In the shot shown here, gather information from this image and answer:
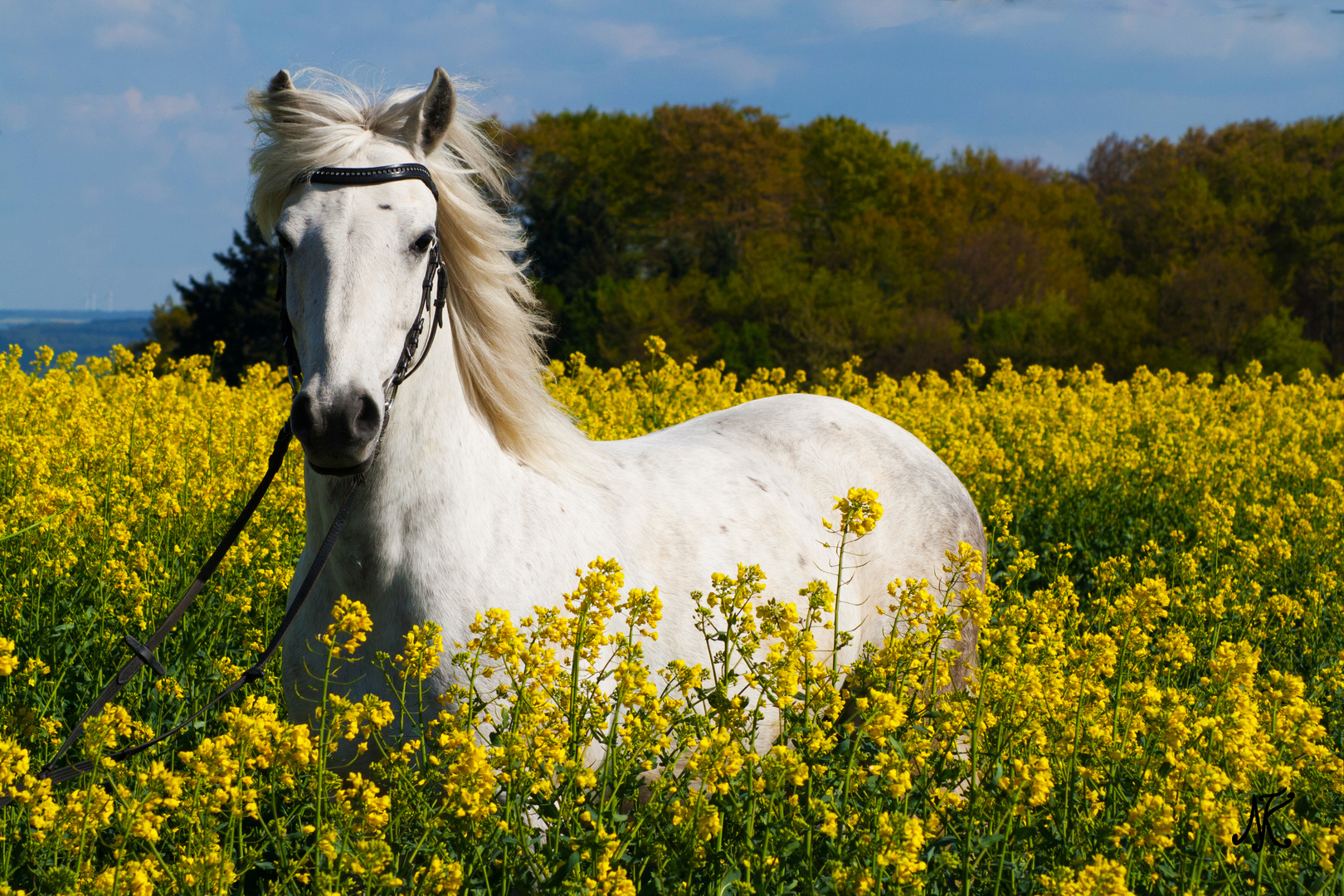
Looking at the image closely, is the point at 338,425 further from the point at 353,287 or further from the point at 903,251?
the point at 903,251

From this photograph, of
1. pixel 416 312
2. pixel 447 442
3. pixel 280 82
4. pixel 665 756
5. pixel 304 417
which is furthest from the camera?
pixel 280 82

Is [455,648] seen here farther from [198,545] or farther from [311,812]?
[198,545]

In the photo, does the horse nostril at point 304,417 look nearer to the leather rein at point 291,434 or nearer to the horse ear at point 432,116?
the leather rein at point 291,434

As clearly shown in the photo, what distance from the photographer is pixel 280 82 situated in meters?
2.80

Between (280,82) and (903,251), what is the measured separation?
40.5 meters

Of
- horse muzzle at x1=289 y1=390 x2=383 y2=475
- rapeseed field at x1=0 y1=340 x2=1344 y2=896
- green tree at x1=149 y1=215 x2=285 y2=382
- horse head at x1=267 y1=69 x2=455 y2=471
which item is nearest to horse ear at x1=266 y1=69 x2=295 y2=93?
horse head at x1=267 y1=69 x2=455 y2=471

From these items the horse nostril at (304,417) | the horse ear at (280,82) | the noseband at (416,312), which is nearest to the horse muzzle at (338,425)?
the horse nostril at (304,417)

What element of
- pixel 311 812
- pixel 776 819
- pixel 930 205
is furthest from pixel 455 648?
pixel 930 205

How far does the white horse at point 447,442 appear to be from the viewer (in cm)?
237

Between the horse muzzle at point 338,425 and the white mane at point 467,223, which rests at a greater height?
the white mane at point 467,223

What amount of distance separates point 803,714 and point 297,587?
1.51 meters

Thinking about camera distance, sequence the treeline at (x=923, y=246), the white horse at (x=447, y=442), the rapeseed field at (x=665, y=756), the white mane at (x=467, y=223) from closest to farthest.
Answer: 1. the rapeseed field at (x=665, y=756)
2. the white horse at (x=447, y=442)
3. the white mane at (x=467, y=223)
4. the treeline at (x=923, y=246)

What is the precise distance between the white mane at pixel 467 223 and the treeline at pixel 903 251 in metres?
25.4

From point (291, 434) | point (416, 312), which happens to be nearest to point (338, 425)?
point (291, 434)
